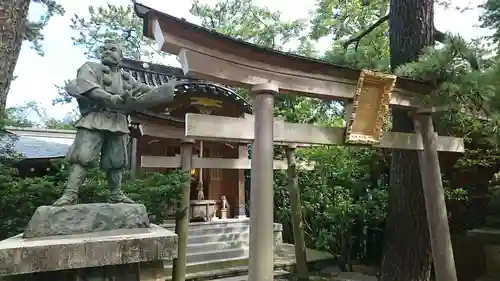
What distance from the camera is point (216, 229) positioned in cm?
964

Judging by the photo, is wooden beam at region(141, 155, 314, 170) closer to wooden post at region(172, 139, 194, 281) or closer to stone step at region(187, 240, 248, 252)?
wooden post at region(172, 139, 194, 281)

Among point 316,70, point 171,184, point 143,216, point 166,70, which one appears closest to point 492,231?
point 316,70

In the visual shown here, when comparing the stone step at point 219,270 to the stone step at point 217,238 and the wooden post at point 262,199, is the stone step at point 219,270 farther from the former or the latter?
the wooden post at point 262,199

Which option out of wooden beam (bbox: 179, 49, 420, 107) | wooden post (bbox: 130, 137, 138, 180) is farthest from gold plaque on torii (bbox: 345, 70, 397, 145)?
wooden post (bbox: 130, 137, 138, 180)

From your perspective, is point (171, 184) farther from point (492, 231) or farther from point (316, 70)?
point (492, 231)

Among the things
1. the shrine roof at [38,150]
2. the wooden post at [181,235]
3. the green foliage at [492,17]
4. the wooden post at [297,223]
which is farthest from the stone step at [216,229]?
the green foliage at [492,17]

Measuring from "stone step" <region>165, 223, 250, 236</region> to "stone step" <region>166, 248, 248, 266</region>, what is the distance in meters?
0.78

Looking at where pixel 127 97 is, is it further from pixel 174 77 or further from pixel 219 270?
pixel 174 77

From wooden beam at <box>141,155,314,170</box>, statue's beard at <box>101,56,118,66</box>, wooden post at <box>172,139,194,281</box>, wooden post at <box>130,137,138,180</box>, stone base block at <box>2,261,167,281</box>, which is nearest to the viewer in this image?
stone base block at <box>2,261,167,281</box>

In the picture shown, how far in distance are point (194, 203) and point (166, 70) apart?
5.43 meters

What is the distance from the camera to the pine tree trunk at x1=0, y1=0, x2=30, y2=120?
4945mm

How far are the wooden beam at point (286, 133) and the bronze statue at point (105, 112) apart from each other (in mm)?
473

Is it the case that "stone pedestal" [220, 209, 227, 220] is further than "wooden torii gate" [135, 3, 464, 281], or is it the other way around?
"stone pedestal" [220, 209, 227, 220]

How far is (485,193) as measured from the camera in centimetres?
693
